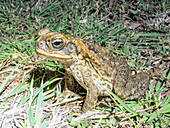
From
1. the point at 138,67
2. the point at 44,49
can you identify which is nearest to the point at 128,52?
the point at 138,67

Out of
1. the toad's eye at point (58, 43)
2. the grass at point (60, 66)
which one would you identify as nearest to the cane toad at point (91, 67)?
the toad's eye at point (58, 43)

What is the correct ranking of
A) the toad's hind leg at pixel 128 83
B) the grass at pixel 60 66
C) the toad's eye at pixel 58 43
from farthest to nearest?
the toad's hind leg at pixel 128 83 < the grass at pixel 60 66 < the toad's eye at pixel 58 43

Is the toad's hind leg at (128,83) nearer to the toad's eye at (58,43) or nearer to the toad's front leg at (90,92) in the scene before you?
the toad's front leg at (90,92)

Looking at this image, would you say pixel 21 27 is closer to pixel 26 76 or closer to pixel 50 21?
pixel 50 21

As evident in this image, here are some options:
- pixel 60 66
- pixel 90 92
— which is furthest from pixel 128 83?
pixel 60 66

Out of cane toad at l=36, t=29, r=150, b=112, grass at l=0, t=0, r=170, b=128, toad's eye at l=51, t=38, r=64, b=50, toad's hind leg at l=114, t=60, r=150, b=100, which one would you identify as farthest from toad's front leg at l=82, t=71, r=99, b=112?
toad's eye at l=51, t=38, r=64, b=50

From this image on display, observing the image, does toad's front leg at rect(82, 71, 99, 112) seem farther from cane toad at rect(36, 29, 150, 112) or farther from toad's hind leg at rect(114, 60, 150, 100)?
toad's hind leg at rect(114, 60, 150, 100)
